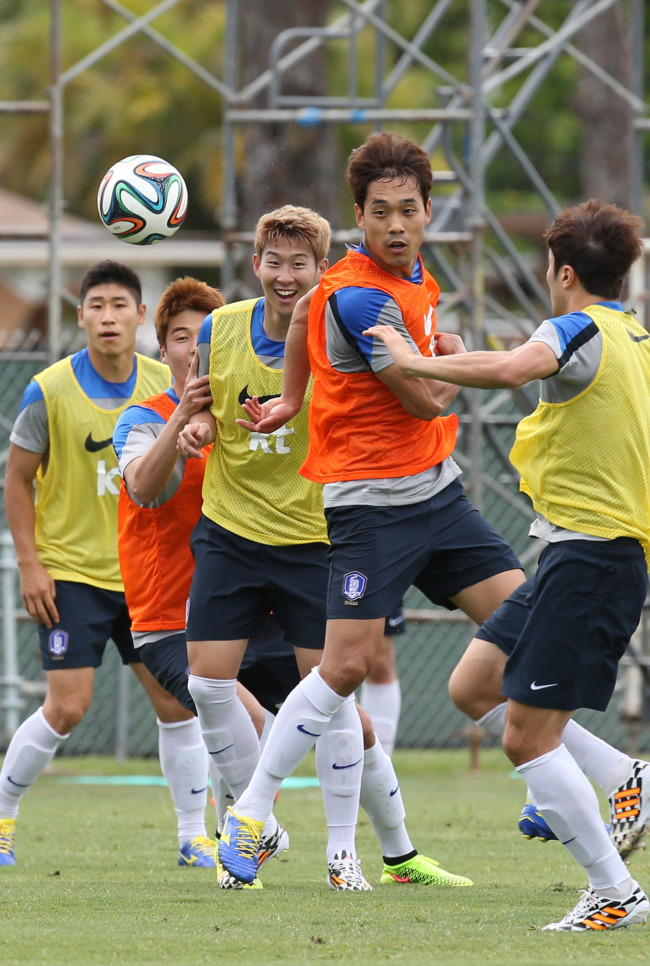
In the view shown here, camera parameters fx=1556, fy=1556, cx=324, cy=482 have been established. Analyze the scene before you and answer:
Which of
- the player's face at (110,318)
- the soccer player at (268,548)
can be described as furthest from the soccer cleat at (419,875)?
the player's face at (110,318)

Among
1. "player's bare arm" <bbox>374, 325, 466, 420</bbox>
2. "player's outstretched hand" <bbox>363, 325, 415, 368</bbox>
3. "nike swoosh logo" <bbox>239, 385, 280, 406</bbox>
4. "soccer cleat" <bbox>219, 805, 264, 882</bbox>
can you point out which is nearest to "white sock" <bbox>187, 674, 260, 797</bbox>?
"soccer cleat" <bbox>219, 805, 264, 882</bbox>

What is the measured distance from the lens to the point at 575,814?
426 centimetres

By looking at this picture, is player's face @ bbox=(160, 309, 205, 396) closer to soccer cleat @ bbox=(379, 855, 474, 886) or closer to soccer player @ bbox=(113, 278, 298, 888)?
soccer player @ bbox=(113, 278, 298, 888)

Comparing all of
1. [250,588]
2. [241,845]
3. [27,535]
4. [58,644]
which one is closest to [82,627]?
[58,644]

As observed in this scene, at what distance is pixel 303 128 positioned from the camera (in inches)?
528

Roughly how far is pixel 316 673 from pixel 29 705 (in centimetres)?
654

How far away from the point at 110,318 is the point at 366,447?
191 centimetres

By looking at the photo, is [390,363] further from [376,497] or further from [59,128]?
[59,128]

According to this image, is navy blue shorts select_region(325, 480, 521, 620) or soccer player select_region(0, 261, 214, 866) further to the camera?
soccer player select_region(0, 261, 214, 866)

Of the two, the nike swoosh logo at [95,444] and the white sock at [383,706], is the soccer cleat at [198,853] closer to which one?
the nike swoosh logo at [95,444]

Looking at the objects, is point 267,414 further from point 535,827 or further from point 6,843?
point 6,843

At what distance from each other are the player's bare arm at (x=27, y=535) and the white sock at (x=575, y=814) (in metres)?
2.69

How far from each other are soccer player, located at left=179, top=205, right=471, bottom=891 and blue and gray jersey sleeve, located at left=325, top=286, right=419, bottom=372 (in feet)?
1.53

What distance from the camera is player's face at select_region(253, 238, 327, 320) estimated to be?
17.4 feet
